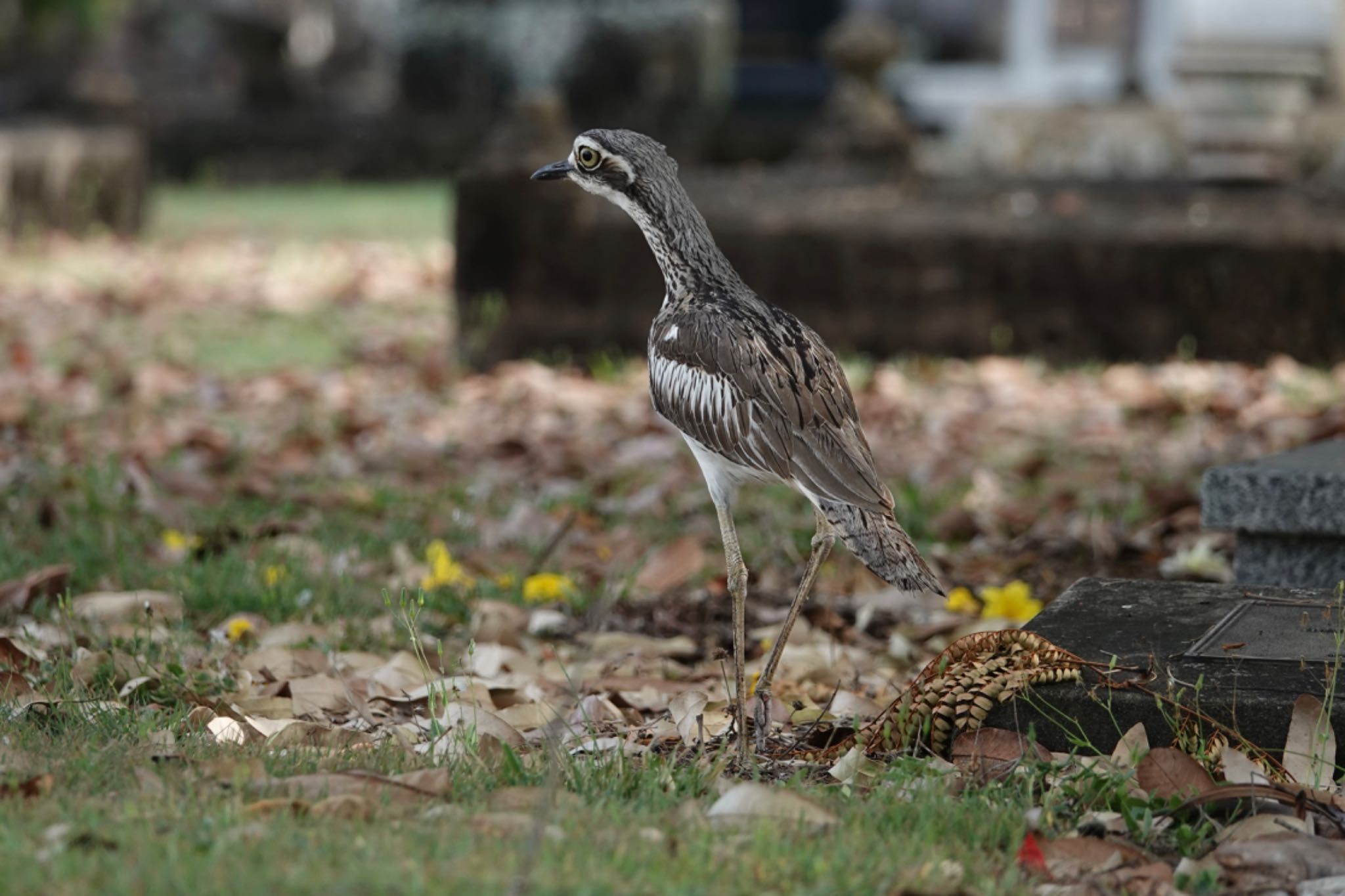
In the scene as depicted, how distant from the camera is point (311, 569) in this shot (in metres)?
4.69

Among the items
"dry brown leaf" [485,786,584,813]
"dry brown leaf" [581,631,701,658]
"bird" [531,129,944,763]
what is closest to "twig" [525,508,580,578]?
"dry brown leaf" [581,631,701,658]

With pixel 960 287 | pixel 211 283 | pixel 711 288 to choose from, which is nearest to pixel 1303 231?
pixel 960 287

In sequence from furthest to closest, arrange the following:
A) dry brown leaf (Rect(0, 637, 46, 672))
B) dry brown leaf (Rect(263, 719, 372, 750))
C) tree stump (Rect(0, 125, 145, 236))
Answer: tree stump (Rect(0, 125, 145, 236))
dry brown leaf (Rect(0, 637, 46, 672))
dry brown leaf (Rect(263, 719, 372, 750))

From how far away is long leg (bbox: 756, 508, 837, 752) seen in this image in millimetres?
3084

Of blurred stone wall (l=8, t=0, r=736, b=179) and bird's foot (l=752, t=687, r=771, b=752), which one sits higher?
blurred stone wall (l=8, t=0, r=736, b=179)

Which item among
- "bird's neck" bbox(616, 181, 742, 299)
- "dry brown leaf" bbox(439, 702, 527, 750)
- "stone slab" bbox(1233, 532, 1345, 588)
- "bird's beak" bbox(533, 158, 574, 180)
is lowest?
"dry brown leaf" bbox(439, 702, 527, 750)

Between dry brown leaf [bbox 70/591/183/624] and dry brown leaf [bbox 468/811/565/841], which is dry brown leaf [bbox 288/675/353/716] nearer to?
dry brown leaf [bbox 70/591/183/624]

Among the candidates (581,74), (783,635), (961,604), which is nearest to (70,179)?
(581,74)

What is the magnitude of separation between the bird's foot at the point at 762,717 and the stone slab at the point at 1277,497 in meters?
1.51

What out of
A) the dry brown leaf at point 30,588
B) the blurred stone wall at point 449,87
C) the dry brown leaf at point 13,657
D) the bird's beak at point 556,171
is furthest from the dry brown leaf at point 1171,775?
the blurred stone wall at point 449,87

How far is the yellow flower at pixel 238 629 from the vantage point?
13.0 ft

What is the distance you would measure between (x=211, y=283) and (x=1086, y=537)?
7.21 metres

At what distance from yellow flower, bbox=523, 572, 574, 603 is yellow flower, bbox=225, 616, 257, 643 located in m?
0.76

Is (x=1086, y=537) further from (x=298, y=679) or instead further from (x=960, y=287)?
(x=960, y=287)
